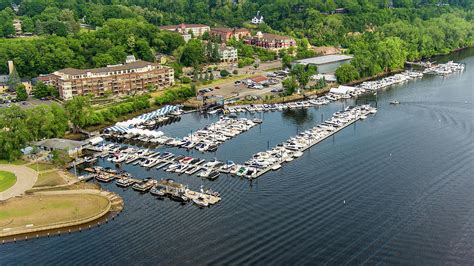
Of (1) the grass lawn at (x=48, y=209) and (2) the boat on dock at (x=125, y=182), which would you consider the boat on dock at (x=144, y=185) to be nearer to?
(2) the boat on dock at (x=125, y=182)

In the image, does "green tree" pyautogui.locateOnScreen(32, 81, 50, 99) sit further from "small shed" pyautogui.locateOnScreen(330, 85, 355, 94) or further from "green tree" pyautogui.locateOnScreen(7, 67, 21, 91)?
"small shed" pyautogui.locateOnScreen(330, 85, 355, 94)

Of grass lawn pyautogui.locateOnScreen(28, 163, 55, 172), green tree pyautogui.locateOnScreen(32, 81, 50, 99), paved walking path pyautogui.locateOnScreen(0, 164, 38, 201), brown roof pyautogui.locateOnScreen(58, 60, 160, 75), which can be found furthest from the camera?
brown roof pyautogui.locateOnScreen(58, 60, 160, 75)

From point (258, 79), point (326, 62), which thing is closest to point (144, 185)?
point (258, 79)

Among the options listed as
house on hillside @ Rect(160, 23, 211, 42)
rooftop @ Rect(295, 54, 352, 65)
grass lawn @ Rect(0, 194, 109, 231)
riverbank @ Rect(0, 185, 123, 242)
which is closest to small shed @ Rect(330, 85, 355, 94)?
rooftop @ Rect(295, 54, 352, 65)

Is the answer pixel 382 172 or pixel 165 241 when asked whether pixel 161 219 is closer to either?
pixel 165 241

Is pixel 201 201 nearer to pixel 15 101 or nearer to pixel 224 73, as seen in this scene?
pixel 15 101

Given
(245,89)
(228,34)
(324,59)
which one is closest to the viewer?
(245,89)

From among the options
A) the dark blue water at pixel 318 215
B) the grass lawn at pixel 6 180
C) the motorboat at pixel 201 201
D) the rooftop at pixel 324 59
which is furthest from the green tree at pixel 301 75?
the grass lawn at pixel 6 180
